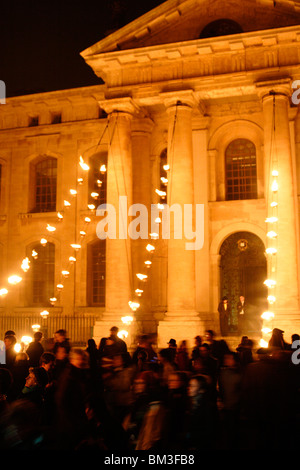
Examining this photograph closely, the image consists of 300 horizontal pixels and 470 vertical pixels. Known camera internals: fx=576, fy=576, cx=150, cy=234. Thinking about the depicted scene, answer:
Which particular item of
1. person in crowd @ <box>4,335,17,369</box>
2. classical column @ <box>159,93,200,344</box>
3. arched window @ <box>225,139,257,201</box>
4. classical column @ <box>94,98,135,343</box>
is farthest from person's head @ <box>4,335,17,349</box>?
arched window @ <box>225,139,257,201</box>

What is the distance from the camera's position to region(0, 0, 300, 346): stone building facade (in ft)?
68.7

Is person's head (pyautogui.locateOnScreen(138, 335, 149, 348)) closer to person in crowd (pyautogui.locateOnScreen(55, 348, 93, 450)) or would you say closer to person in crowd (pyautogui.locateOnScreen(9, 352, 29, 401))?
person in crowd (pyautogui.locateOnScreen(9, 352, 29, 401))

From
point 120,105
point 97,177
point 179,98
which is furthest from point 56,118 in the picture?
point 179,98

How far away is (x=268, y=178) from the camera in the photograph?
20.9 metres

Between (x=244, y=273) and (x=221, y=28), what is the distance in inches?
398

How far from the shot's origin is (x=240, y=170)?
25.6 m

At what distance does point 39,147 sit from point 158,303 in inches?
395

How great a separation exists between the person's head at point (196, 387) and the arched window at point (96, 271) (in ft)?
64.4

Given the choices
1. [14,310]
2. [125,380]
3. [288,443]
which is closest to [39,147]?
[14,310]

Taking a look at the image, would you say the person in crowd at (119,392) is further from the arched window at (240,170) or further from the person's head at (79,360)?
the arched window at (240,170)

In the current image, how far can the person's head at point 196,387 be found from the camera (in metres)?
7.50

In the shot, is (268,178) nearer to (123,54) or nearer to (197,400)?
(123,54)

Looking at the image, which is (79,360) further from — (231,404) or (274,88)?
(274,88)

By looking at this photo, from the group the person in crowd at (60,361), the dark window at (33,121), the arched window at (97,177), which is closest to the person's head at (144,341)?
the person in crowd at (60,361)
